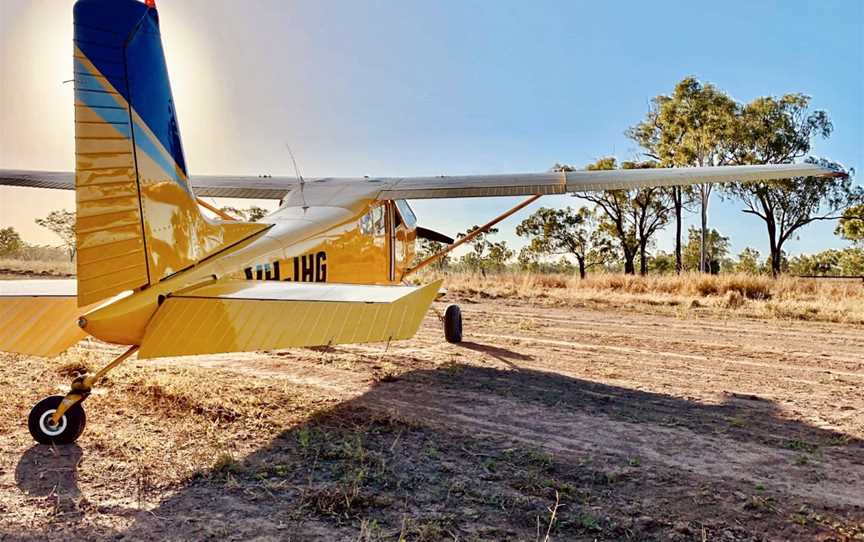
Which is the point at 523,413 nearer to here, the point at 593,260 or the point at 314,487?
the point at 314,487

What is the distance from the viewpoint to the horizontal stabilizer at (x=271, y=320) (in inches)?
160

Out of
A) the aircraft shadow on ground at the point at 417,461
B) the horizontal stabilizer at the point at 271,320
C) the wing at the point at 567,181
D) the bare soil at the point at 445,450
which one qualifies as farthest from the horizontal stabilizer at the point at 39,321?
the wing at the point at 567,181

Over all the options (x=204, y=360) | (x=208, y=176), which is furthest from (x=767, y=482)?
(x=208, y=176)

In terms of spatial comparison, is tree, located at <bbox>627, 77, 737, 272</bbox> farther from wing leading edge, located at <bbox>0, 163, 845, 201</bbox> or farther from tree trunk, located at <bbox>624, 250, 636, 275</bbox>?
wing leading edge, located at <bbox>0, 163, 845, 201</bbox>

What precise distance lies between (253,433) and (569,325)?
315 inches

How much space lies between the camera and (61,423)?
14.7ft

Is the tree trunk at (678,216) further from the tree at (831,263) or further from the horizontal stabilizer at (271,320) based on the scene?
the horizontal stabilizer at (271,320)

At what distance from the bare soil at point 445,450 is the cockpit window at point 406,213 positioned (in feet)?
9.87

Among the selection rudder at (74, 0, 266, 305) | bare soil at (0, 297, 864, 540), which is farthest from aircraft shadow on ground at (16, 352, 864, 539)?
rudder at (74, 0, 266, 305)

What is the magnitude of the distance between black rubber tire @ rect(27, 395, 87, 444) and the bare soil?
124mm

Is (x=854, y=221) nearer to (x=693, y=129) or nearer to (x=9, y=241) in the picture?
(x=693, y=129)

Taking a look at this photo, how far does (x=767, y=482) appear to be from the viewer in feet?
12.4

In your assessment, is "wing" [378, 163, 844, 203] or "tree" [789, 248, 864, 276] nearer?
"wing" [378, 163, 844, 203]

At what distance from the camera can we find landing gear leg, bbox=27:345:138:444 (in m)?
4.45
